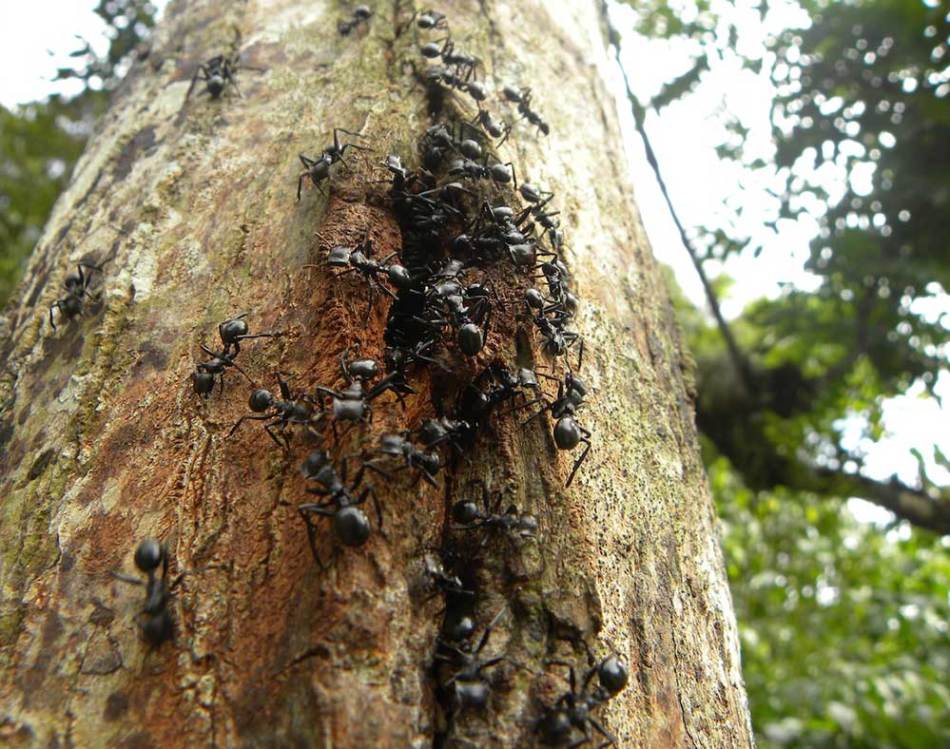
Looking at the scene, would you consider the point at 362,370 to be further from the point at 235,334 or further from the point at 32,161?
the point at 32,161

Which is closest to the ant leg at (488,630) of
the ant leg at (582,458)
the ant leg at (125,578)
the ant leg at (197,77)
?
the ant leg at (582,458)

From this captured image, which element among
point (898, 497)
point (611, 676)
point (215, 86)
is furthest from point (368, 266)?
point (898, 497)

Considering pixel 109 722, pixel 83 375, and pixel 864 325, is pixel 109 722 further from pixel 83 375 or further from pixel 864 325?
pixel 864 325

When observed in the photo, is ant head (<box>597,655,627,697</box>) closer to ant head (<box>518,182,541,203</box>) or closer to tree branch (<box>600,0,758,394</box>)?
ant head (<box>518,182,541,203</box>)

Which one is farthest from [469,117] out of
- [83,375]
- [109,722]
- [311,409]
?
[109,722]

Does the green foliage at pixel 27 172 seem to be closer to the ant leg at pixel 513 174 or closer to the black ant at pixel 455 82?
the black ant at pixel 455 82

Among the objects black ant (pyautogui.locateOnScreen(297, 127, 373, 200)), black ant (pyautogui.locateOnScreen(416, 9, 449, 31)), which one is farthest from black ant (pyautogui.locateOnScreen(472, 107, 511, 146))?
black ant (pyautogui.locateOnScreen(416, 9, 449, 31))

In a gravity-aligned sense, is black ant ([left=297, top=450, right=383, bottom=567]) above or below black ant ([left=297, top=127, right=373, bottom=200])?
below
